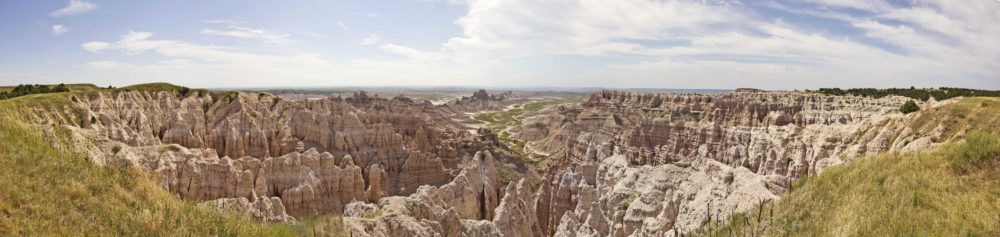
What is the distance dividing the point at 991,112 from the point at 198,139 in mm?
59651

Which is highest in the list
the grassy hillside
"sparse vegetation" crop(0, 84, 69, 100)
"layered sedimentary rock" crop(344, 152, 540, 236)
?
"sparse vegetation" crop(0, 84, 69, 100)

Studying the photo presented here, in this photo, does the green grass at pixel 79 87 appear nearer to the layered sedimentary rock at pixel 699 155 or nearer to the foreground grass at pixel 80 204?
the foreground grass at pixel 80 204

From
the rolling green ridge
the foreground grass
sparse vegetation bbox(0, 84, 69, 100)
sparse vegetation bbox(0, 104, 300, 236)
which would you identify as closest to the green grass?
sparse vegetation bbox(0, 84, 69, 100)

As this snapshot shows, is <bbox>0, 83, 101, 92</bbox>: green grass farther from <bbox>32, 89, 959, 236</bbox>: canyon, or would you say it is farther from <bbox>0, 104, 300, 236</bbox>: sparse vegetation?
<bbox>0, 104, 300, 236</bbox>: sparse vegetation

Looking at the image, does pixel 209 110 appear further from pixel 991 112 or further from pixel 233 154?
pixel 991 112

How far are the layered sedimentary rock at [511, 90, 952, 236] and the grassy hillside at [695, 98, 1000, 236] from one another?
3.52 meters

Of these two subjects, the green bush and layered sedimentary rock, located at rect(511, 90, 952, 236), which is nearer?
the green bush

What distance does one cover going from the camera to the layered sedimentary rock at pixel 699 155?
2122 cm

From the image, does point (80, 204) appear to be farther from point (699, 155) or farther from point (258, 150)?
point (699, 155)

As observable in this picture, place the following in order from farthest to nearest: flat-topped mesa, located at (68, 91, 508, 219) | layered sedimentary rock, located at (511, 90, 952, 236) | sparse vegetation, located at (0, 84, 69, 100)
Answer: sparse vegetation, located at (0, 84, 69, 100), flat-topped mesa, located at (68, 91, 508, 219), layered sedimentary rock, located at (511, 90, 952, 236)

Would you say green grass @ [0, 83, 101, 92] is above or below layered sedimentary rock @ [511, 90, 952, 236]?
above

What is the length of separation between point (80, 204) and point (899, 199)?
18535 millimetres

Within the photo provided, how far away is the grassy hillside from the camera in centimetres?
906

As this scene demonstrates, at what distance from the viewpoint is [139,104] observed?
3909 cm
